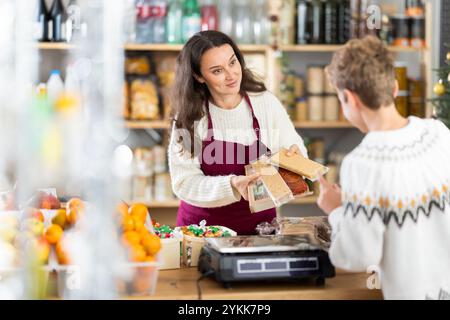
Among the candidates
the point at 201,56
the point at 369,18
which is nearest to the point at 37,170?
the point at 201,56

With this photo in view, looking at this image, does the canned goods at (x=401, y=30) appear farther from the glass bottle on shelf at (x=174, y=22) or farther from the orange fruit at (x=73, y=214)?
the orange fruit at (x=73, y=214)

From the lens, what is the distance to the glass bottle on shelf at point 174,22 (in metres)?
→ 4.70

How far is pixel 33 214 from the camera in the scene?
2084mm

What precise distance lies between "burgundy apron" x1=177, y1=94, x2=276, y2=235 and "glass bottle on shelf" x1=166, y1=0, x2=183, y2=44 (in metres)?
1.79

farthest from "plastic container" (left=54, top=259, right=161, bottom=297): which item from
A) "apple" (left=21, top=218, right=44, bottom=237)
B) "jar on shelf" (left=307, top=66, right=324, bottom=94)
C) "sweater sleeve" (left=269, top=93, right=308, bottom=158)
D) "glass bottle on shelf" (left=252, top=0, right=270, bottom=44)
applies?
"jar on shelf" (left=307, top=66, right=324, bottom=94)

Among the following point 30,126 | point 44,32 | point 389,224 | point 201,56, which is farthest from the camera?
point 44,32

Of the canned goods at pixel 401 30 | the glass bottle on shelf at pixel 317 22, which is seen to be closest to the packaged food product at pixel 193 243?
the glass bottle on shelf at pixel 317 22

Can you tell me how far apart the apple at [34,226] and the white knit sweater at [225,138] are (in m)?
0.95

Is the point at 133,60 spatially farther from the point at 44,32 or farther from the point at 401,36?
the point at 401,36

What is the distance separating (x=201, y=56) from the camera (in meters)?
2.88

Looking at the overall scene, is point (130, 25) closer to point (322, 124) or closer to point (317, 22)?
point (317, 22)

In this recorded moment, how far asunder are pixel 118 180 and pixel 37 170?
18 cm

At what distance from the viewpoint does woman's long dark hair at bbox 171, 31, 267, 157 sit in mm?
2887

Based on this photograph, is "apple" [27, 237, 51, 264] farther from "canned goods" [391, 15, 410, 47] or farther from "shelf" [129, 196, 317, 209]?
"canned goods" [391, 15, 410, 47]
